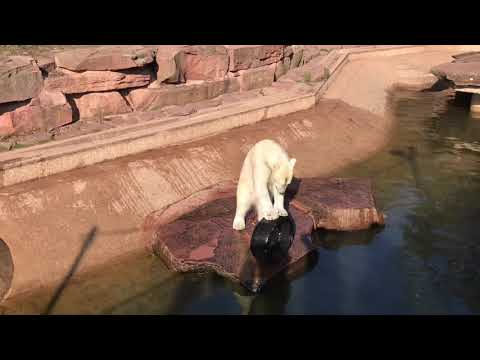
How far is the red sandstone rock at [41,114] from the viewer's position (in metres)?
12.0

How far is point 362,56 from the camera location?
85.0 feet

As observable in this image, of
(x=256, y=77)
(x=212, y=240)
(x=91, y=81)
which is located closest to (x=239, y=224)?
(x=212, y=240)

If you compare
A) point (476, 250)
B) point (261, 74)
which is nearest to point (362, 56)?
point (261, 74)

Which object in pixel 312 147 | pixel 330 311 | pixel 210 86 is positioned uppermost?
pixel 210 86

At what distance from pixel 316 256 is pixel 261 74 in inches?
397

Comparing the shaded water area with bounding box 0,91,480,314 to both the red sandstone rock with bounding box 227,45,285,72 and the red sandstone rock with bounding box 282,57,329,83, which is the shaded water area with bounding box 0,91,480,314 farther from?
the red sandstone rock with bounding box 282,57,329,83

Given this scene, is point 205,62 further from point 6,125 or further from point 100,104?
point 6,125

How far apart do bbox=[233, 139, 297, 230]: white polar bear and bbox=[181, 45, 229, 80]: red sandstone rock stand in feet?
24.6

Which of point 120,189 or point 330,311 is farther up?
point 120,189

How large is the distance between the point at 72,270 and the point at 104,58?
6.60 m

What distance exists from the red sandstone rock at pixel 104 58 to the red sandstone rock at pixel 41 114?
99cm

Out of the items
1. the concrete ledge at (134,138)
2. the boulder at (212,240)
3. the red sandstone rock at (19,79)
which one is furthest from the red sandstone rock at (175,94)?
the boulder at (212,240)

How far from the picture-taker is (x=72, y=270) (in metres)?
9.54

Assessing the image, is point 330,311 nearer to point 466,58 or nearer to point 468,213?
point 468,213
